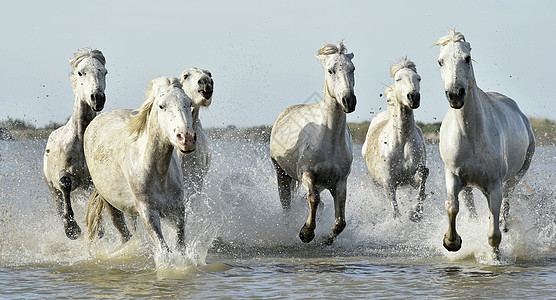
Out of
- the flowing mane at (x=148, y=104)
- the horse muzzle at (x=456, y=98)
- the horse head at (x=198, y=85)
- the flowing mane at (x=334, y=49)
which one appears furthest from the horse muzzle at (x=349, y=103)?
the flowing mane at (x=148, y=104)

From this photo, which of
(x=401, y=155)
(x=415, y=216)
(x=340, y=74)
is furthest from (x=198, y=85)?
(x=415, y=216)

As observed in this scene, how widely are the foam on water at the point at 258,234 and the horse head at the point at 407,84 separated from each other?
1448 mm

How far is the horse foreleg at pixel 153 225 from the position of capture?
7.46m

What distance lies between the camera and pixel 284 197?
436 inches

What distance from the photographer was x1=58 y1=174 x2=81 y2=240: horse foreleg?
31.0 ft

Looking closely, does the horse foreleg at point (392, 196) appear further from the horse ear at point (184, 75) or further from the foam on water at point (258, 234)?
the horse ear at point (184, 75)

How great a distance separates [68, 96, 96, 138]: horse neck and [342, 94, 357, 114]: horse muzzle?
2742 millimetres

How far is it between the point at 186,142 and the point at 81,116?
313 centimetres

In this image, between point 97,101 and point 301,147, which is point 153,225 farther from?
point 301,147

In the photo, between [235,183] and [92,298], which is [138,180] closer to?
[92,298]

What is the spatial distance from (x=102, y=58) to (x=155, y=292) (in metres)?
3.36

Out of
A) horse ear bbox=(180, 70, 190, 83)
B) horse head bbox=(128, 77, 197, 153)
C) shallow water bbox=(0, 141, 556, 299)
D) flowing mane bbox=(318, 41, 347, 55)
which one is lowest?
shallow water bbox=(0, 141, 556, 299)

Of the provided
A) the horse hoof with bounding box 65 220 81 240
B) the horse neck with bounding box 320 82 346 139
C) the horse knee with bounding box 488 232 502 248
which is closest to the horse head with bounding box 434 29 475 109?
the horse knee with bounding box 488 232 502 248

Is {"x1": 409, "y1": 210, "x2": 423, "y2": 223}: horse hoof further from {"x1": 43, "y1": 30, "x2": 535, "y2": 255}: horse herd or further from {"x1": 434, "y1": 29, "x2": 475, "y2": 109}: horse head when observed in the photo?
{"x1": 434, "y1": 29, "x2": 475, "y2": 109}: horse head
